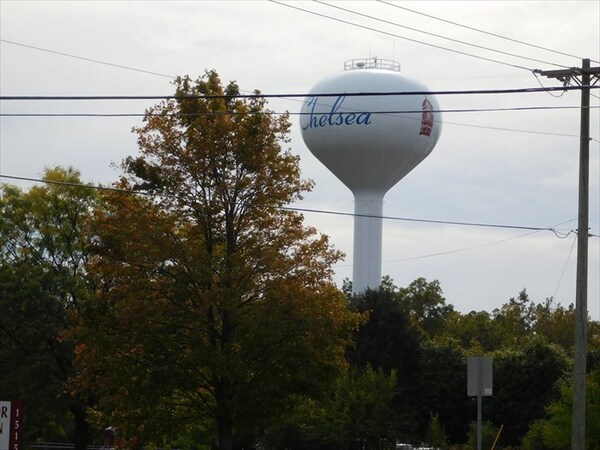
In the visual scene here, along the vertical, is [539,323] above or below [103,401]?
above

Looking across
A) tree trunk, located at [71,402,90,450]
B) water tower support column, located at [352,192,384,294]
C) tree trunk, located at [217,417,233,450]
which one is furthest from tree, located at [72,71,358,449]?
water tower support column, located at [352,192,384,294]

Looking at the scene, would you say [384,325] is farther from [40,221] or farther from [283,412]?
[283,412]

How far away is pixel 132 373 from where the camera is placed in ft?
95.3

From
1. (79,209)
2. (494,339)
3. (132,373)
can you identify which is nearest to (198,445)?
(79,209)

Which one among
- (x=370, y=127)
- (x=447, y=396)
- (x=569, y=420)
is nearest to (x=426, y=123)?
(x=370, y=127)

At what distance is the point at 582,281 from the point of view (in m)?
23.6

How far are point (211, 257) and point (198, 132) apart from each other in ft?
10.3

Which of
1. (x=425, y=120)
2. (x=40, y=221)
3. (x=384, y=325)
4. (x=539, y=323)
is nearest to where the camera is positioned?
(x=40, y=221)

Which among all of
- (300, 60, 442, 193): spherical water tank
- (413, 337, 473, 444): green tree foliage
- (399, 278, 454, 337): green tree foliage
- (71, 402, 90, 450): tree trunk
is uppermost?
(300, 60, 442, 193): spherical water tank

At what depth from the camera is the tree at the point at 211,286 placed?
28828mm

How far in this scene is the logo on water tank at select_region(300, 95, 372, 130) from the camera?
212 ft

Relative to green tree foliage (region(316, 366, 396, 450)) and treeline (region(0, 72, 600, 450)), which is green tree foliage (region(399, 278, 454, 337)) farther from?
treeline (region(0, 72, 600, 450))

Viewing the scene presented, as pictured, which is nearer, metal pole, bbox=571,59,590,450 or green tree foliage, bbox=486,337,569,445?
metal pole, bbox=571,59,590,450

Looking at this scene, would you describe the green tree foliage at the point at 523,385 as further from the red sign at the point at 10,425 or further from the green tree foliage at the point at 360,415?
the red sign at the point at 10,425
